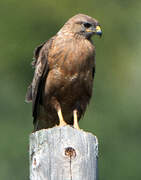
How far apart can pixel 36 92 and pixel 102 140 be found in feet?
26.7

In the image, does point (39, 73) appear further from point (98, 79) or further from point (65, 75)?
point (98, 79)

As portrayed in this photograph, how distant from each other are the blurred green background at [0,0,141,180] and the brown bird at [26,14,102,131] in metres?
6.65

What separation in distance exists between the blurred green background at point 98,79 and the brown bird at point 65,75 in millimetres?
6654

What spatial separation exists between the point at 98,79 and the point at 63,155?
12982 millimetres

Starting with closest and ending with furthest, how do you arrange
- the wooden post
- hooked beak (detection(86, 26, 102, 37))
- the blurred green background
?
1. the wooden post
2. hooked beak (detection(86, 26, 102, 37))
3. the blurred green background

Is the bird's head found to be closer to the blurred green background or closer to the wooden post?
the wooden post

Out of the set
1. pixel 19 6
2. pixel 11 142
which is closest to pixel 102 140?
pixel 11 142

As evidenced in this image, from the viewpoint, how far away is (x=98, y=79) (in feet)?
65.4

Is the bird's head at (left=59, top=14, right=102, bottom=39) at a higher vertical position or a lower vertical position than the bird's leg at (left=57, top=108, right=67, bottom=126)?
higher

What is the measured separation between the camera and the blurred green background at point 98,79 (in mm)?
17125

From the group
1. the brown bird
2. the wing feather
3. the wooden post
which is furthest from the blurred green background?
the wooden post

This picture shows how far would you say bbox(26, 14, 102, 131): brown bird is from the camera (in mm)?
9031

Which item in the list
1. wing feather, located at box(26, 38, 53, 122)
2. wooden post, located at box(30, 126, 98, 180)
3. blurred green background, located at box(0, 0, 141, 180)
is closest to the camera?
wooden post, located at box(30, 126, 98, 180)

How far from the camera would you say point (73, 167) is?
22.9 ft
